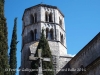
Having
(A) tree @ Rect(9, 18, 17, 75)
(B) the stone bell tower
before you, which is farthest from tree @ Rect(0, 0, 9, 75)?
(B) the stone bell tower

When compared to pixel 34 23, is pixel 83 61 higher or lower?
lower

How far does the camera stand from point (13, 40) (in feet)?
80.4

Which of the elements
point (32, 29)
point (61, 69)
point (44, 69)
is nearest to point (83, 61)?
point (61, 69)

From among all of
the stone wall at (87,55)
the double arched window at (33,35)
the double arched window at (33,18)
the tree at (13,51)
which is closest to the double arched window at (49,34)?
the double arched window at (33,35)

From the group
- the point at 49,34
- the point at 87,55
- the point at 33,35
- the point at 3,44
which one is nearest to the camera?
the point at 3,44

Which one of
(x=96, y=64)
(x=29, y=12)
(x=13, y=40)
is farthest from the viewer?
(x=29, y=12)

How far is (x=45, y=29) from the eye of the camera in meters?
29.3

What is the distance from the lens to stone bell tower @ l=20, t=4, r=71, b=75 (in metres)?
28.3

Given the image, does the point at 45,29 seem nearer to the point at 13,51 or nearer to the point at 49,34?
the point at 49,34

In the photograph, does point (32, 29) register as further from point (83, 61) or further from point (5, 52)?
point (5, 52)

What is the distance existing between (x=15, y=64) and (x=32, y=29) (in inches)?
308

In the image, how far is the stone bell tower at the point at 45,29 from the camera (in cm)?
2831

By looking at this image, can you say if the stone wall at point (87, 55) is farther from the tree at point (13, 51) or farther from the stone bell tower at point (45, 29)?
the tree at point (13, 51)

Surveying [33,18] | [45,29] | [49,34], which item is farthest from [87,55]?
[33,18]
